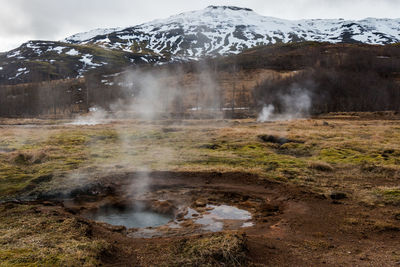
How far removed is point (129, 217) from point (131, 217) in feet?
0.28

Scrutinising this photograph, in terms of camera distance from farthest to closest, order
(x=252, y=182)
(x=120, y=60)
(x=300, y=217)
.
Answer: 1. (x=120, y=60)
2. (x=252, y=182)
3. (x=300, y=217)

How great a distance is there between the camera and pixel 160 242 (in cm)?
921

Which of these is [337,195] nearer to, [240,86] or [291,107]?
[291,107]

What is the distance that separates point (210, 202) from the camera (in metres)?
14.1

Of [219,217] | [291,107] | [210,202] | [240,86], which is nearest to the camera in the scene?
[219,217]

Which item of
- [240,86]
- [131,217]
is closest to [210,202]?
[131,217]

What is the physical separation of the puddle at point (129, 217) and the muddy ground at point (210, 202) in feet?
1.79

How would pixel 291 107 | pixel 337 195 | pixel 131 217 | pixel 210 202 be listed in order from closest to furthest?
pixel 131 217, pixel 337 195, pixel 210 202, pixel 291 107

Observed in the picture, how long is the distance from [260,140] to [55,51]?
646ft

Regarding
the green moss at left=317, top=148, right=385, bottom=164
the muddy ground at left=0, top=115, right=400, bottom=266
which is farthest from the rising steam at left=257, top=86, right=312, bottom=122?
the muddy ground at left=0, top=115, right=400, bottom=266

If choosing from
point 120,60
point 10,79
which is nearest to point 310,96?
point 120,60

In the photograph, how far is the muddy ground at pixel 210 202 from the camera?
26.9ft

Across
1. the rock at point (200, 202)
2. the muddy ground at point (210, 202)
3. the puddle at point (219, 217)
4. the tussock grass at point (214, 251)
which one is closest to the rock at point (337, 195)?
the muddy ground at point (210, 202)

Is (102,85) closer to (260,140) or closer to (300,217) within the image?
(260,140)
